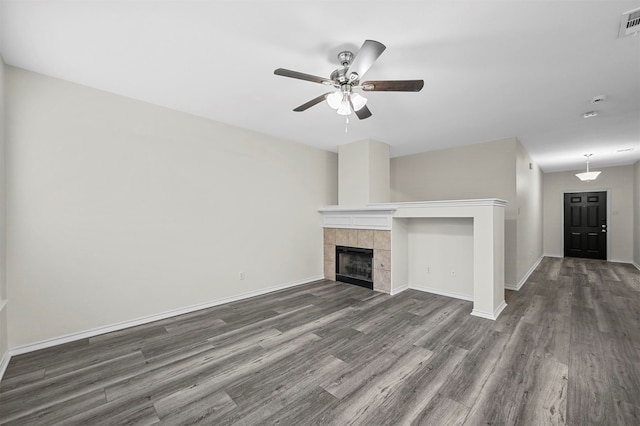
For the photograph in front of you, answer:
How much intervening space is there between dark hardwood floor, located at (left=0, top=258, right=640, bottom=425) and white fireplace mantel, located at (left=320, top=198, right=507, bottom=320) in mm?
334

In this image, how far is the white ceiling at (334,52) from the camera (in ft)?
6.23

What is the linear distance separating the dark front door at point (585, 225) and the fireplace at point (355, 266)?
298 inches

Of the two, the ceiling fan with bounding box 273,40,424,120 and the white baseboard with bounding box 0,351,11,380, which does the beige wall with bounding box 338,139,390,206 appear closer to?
the ceiling fan with bounding box 273,40,424,120

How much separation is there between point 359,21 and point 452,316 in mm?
3575

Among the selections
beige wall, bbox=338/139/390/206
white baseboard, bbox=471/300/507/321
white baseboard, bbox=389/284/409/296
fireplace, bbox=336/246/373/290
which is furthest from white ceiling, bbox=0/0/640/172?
white baseboard, bbox=389/284/409/296

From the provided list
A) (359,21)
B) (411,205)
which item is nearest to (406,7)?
(359,21)

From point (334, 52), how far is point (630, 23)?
2197 millimetres

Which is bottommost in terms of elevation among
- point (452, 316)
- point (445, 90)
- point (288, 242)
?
point (452, 316)

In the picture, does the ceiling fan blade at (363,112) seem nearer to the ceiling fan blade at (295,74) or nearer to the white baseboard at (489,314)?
the ceiling fan blade at (295,74)

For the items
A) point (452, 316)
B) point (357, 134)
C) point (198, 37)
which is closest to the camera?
point (198, 37)

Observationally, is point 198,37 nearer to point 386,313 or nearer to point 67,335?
point 67,335

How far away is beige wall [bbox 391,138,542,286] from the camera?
478cm

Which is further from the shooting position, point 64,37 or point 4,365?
point 4,365

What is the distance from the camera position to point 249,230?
14.6ft
